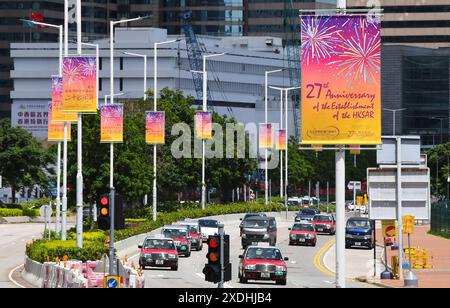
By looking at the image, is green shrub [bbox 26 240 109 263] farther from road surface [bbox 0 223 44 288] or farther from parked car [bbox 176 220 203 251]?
parked car [bbox 176 220 203 251]

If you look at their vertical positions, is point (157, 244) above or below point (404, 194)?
below

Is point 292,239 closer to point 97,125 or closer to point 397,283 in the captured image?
point 97,125

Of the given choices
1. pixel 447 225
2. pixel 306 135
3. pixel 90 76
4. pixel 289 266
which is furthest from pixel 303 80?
pixel 447 225

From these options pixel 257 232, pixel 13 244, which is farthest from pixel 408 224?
pixel 13 244

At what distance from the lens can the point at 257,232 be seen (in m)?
76.7

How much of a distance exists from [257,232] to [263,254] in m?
24.1

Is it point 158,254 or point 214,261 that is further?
point 158,254

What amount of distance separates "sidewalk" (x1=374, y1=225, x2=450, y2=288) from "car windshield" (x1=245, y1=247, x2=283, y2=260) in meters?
4.71

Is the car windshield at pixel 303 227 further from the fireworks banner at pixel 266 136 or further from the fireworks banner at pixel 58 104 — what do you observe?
the fireworks banner at pixel 266 136

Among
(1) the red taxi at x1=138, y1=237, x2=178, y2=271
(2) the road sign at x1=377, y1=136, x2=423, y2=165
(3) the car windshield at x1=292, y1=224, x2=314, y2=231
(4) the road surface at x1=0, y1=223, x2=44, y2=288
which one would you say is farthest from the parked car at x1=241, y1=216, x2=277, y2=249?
(2) the road sign at x1=377, y1=136, x2=423, y2=165

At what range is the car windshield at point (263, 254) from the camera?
52.4m

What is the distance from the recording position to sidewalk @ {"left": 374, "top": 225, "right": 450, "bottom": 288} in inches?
2080

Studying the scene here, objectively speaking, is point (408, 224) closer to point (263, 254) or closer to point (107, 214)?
point (263, 254)

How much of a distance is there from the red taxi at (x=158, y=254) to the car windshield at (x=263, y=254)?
6.47m
